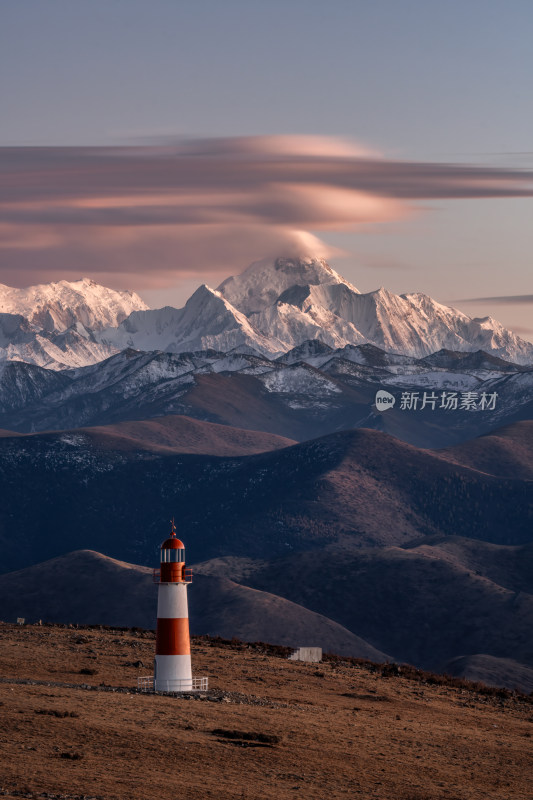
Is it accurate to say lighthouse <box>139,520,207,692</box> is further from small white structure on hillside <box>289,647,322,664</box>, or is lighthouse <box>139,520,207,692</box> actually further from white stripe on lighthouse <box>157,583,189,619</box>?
small white structure on hillside <box>289,647,322,664</box>

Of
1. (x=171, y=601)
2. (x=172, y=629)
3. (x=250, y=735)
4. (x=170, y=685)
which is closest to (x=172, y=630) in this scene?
(x=172, y=629)

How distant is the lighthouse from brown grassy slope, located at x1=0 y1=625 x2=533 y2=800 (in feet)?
4.76

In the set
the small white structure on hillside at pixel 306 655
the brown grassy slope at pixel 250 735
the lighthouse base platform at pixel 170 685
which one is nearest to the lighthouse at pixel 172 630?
the lighthouse base platform at pixel 170 685

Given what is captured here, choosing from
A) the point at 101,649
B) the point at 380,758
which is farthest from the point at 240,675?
the point at 380,758

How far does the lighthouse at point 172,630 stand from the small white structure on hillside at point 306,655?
15340 mm

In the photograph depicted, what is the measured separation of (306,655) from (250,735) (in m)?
22.2

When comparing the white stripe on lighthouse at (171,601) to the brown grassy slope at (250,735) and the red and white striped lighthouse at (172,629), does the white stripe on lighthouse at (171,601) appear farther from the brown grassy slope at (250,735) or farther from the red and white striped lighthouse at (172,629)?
the brown grassy slope at (250,735)

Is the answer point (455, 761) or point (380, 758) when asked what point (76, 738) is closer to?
point (380, 758)

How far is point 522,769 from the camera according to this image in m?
43.0

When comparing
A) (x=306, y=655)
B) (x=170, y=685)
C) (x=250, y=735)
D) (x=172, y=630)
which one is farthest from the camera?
(x=306, y=655)

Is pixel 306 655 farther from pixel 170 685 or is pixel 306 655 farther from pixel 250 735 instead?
pixel 250 735

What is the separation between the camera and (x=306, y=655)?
208 ft

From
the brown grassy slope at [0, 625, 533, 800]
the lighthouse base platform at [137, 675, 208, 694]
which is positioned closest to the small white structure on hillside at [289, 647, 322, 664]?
the brown grassy slope at [0, 625, 533, 800]

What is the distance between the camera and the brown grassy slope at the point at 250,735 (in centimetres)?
3609
